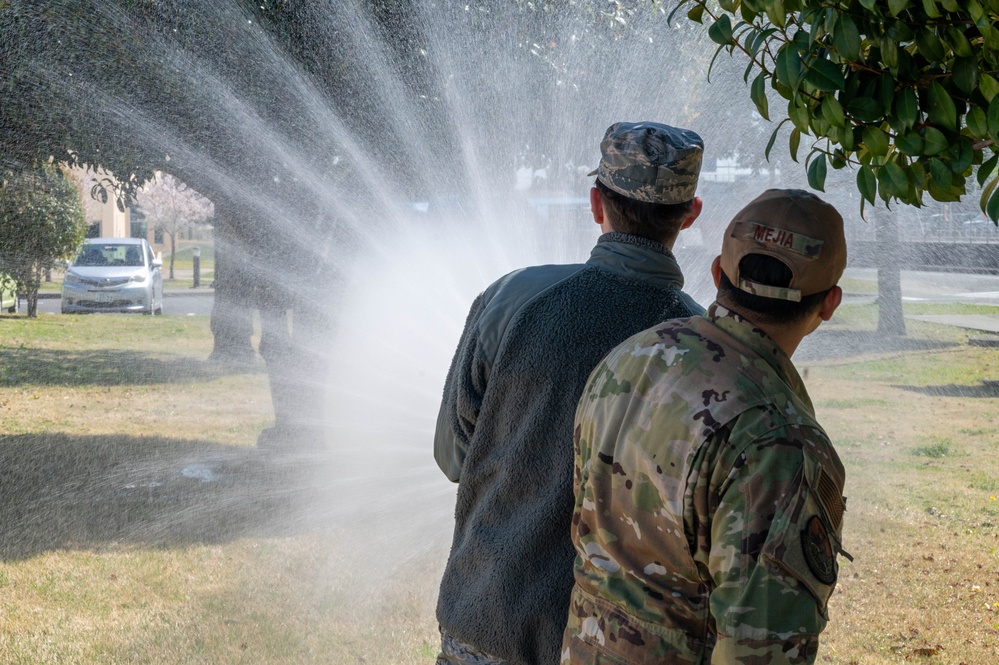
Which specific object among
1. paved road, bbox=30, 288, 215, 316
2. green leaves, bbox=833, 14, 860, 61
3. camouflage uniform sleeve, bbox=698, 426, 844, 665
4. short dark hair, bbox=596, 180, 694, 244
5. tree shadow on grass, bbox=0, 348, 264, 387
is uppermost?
green leaves, bbox=833, 14, 860, 61

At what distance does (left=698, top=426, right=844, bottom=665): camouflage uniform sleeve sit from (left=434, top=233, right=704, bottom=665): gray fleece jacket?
529 millimetres

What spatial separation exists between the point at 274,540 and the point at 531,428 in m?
4.18

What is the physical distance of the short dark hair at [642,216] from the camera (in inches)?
79.4

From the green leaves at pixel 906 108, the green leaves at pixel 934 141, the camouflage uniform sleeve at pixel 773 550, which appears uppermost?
the green leaves at pixel 906 108

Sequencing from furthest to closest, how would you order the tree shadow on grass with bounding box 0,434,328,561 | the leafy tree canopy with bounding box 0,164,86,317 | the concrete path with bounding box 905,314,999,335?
the concrete path with bounding box 905,314,999,335 < the leafy tree canopy with bounding box 0,164,86,317 < the tree shadow on grass with bounding box 0,434,328,561

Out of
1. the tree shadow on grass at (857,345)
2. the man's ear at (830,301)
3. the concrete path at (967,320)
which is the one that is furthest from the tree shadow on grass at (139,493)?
the concrete path at (967,320)

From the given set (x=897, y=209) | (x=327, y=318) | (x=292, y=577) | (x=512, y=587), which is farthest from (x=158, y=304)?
(x=512, y=587)

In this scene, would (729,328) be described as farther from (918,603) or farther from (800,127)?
(918,603)

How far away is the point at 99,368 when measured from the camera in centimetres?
1273

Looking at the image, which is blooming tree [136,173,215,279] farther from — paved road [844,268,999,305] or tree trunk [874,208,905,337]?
tree trunk [874,208,905,337]

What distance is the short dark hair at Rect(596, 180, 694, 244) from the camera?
2018 millimetres

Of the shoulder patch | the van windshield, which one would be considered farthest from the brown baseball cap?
the van windshield

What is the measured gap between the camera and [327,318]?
8.39 meters

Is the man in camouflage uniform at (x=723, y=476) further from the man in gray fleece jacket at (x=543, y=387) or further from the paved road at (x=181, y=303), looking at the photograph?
the paved road at (x=181, y=303)
